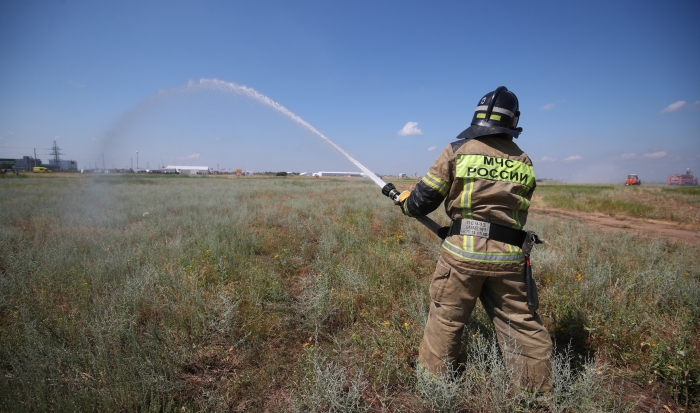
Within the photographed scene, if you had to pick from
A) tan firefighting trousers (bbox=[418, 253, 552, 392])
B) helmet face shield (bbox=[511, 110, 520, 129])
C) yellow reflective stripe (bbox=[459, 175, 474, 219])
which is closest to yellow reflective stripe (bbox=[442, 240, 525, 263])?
tan firefighting trousers (bbox=[418, 253, 552, 392])

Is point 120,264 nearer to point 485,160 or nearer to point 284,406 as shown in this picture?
point 284,406

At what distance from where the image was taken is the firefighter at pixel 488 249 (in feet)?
6.77

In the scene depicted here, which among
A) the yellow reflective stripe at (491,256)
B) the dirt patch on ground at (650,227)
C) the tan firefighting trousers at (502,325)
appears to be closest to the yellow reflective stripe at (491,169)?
the yellow reflective stripe at (491,256)

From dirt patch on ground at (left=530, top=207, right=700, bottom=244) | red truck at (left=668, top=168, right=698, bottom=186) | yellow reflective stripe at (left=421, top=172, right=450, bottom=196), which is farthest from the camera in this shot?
red truck at (left=668, top=168, right=698, bottom=186)

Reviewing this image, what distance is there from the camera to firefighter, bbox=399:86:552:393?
6.77 ft

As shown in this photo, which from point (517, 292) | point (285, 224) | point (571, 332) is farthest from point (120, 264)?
point (571, 332)

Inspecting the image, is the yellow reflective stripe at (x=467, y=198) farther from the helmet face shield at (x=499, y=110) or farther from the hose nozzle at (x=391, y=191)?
the hose nozzle at (x=391, y=191)

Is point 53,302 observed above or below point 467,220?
below

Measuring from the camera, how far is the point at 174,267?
4.22 meters

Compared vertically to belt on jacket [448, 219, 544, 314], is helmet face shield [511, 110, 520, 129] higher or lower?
higher

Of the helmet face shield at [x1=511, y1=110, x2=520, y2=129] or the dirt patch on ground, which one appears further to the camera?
the dirt patch on ground

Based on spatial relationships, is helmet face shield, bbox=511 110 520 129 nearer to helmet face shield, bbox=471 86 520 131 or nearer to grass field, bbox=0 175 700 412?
helmet face shield, bbox=471 86 520 131

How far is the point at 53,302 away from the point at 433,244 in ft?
18.9

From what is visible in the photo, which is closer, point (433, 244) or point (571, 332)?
point (571, 332)
